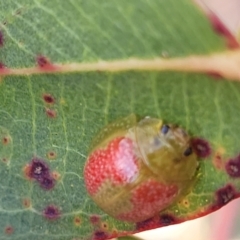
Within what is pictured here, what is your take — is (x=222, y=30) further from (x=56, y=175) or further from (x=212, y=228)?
(x=212, y=228)

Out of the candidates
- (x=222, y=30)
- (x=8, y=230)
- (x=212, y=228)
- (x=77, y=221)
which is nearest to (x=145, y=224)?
(x=77, y=221)

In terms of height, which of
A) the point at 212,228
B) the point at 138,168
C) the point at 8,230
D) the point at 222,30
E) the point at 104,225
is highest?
the point at 222,30

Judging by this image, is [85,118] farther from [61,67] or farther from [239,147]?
[239,147]

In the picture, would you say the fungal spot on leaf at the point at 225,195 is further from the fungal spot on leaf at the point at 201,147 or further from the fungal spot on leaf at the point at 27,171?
the fungal spot on leaf at the point at 27,171

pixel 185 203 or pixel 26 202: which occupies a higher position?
pixel 185 203

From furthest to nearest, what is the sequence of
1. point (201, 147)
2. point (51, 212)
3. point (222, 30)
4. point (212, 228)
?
point (212, 228), point (51, 212), point (201, 147), point (222, 30)

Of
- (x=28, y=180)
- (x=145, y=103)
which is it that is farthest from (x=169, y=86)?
(x=28, y=180)
